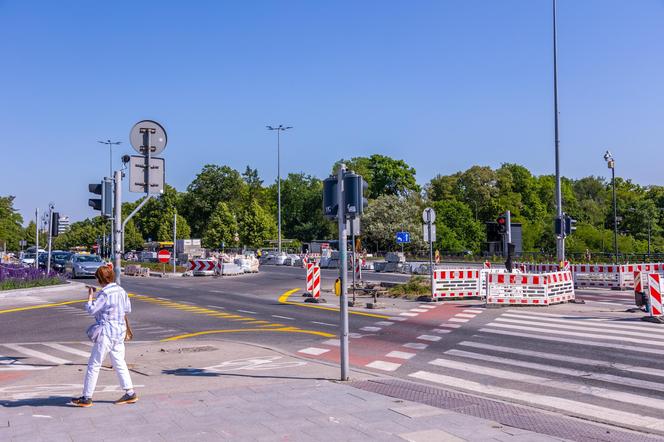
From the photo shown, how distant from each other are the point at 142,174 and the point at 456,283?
47.1 feet

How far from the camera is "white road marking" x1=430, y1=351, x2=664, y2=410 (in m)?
8.39

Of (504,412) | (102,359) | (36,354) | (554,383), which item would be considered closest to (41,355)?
(36,354)

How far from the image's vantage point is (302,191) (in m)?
122

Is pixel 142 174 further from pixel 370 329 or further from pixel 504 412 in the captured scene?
pixel 370 329

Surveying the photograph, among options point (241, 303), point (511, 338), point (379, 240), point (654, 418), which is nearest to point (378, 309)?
point (241, 303)

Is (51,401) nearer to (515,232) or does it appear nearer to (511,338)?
(511,338)

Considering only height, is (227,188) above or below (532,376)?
above

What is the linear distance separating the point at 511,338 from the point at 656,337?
3000 mm

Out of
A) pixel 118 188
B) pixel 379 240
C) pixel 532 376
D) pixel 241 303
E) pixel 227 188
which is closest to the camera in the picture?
pixel 532 376

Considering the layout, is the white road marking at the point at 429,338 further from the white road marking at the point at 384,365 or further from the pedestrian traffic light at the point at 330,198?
the pedestrian traffic light at the point at 330,198

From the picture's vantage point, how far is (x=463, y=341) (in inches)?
534

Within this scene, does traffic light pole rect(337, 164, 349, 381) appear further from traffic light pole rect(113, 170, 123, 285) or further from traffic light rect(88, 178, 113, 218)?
traffic light rect(88, 178, 113, 218)

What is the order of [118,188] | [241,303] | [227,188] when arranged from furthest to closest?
[227,188] < [241,303] < [118,188]

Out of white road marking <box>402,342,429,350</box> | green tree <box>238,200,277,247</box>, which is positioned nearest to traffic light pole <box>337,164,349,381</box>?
white road marking <box>402,342,429,350</box>
